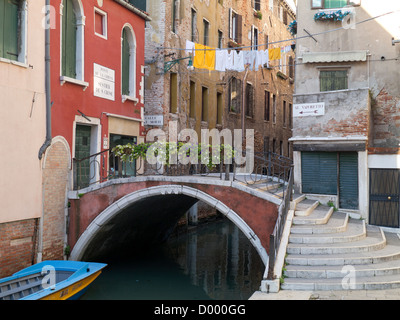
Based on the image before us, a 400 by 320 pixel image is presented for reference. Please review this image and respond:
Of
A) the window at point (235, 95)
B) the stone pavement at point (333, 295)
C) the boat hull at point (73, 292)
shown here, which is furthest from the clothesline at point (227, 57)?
the stone pavement at point (333, 295)

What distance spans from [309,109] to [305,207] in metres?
2.96

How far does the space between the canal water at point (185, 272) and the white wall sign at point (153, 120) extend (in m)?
3.97

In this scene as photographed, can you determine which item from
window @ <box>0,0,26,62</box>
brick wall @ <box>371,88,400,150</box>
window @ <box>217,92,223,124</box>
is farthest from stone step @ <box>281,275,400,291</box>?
window @ <box>217,92,223,124</box>

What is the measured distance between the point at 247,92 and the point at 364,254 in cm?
1482

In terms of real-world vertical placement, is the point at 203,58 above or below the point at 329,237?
above

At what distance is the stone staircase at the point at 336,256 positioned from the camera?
7.28m

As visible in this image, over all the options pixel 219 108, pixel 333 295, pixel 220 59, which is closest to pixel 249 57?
pixel 220 59

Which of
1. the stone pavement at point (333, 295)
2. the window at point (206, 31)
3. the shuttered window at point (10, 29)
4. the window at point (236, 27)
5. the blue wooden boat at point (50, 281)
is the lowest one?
the blue wooden boat at point (50, 281)

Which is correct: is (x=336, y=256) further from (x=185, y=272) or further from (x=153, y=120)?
(x=153, y=120)

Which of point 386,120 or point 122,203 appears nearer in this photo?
point 122,203

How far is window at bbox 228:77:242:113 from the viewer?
20.8 meters

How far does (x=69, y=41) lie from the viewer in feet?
35.3

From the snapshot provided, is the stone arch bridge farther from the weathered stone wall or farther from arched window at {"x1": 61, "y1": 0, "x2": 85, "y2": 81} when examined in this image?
arched window at {"x1": 61, "y1": 0, "x2": 85, "y2": 81}

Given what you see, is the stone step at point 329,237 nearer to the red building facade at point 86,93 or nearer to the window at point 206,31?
the red building facade at point 86,93
